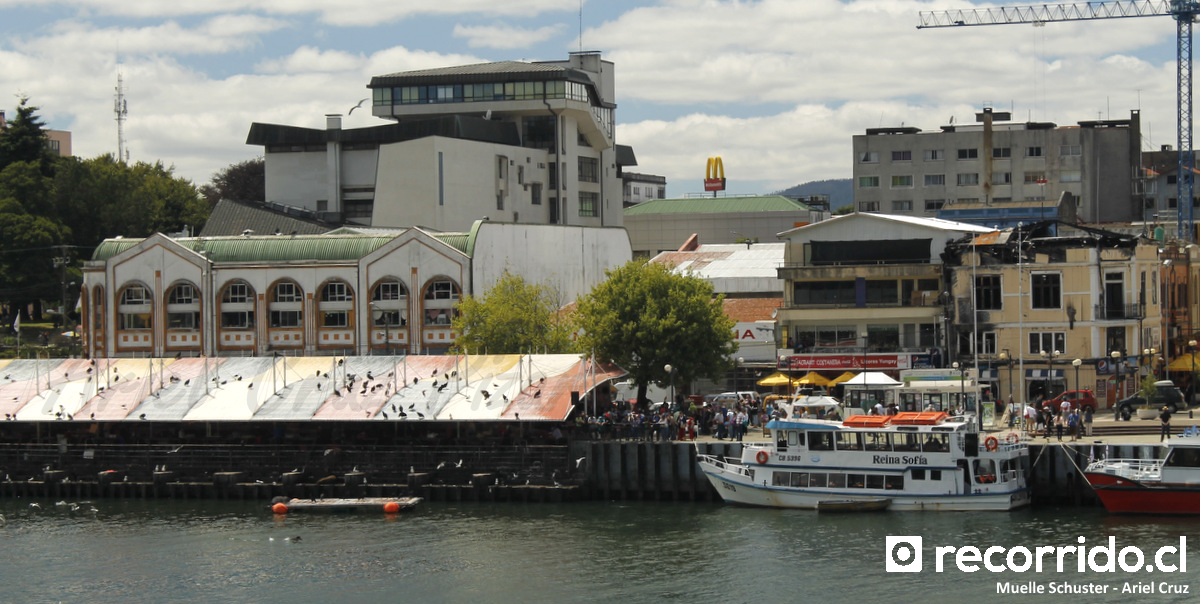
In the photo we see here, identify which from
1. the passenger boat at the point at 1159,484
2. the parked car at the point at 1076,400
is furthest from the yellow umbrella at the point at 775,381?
the passenger boat at the point at 1159,484

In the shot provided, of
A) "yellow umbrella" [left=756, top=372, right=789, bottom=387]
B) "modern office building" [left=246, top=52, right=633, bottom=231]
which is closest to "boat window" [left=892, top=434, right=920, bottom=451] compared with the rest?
"yellow umbrella" [left=756, top=372, right=789, bottom=387]

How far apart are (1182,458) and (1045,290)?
20534 mm

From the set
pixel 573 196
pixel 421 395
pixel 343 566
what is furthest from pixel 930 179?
pixel 343 566

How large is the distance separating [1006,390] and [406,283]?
32.7 meters

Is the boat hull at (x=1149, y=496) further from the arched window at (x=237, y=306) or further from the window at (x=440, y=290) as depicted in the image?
the arched window at (x=237, y=306)

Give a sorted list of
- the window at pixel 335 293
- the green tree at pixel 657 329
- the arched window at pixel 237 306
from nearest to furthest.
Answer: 1. the green tree at pixel 657 329
2. the window at pixel 335 293
3. the arched window at pixel 237 306

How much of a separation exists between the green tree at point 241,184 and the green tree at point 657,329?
78.3 metres

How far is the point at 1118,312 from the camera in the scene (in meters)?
82.1

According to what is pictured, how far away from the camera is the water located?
54.0 m

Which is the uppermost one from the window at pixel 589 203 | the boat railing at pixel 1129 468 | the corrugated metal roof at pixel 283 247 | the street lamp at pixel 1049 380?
the window at pixel 589 203

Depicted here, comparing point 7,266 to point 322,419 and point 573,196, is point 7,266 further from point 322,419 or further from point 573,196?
point 322,419

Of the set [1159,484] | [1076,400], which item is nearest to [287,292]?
[1076,400]

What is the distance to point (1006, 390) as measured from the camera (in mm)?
81375

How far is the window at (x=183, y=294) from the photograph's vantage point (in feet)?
324
